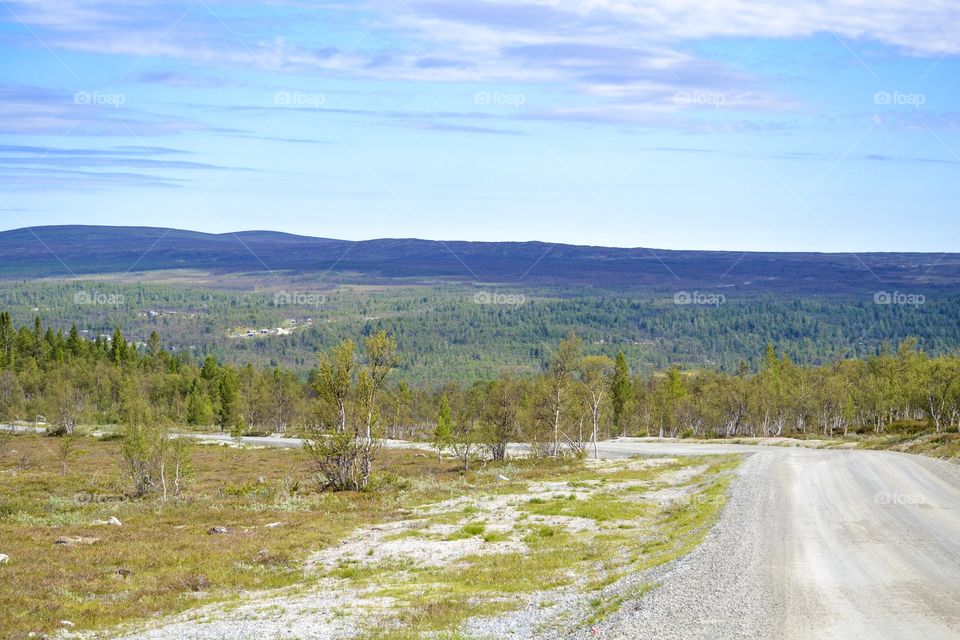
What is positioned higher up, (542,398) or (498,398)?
(542,398)

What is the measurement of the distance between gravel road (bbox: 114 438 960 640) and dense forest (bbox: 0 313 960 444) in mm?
38473

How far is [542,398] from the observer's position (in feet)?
268

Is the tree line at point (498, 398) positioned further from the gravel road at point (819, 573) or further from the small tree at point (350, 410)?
the gravel road at point (819, 573)

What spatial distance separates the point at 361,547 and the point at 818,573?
58.4 feet

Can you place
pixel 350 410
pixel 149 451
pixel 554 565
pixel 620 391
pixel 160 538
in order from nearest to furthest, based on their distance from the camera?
pixel 554 565
pixel 160 538
pixel 350 410
pixel 149 451
pixel 620 391

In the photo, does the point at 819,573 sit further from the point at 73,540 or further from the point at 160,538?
the point at 73,540

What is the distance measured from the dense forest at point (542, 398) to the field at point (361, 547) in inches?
875

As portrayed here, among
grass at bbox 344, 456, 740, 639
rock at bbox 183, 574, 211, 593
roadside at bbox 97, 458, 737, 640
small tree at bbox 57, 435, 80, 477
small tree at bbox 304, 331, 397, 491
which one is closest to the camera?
roadside at bbox 97, 458, 737, 640

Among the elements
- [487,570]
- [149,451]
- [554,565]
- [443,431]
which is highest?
[554,565]

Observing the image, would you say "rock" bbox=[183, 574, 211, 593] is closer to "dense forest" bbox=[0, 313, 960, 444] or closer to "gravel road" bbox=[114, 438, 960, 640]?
"gravel road" bbox=[114, 438, 960, 640]

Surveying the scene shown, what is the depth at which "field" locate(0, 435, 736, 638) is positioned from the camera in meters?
22.8

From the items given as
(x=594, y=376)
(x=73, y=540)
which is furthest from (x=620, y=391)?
(x=73, y=540)

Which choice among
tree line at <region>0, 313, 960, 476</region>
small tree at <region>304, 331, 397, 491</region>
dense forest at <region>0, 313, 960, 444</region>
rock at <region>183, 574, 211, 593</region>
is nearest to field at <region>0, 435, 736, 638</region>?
rock at <region>183, 574, 211, 593</region>

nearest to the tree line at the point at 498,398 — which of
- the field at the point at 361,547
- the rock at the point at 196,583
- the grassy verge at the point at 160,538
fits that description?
the grassy verge at the point at 160,538
